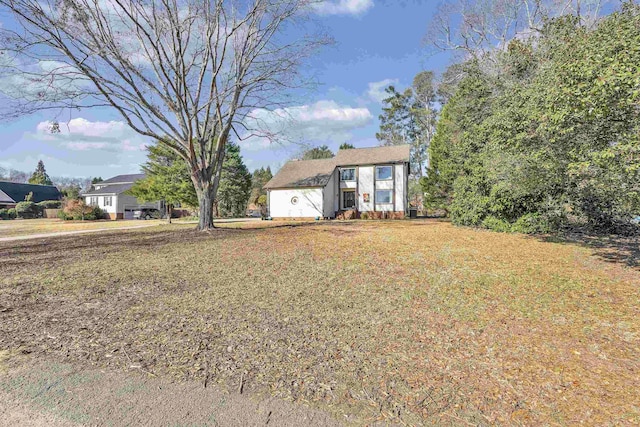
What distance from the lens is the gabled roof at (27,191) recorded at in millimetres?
44312

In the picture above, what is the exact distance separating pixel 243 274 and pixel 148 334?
10.0 feet

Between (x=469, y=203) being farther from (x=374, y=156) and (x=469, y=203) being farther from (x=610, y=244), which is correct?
(x=374, y=156)

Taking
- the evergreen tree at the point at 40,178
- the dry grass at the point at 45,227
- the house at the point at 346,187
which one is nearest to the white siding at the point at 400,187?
the house at the point at 346,187

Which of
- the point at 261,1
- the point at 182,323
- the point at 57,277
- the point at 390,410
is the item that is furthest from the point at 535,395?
the point at 261,1

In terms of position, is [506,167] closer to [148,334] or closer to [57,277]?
[148,334]

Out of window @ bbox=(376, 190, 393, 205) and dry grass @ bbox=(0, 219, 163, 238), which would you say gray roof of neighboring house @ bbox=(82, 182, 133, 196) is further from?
window @ bbox=(376, 190, 393, 205)

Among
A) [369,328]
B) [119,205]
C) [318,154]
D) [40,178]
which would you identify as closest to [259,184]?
[318,154]

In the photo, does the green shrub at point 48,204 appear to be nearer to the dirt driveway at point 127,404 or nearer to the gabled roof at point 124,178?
the gabled roof at point 124,178

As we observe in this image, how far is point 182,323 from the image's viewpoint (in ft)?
13.7

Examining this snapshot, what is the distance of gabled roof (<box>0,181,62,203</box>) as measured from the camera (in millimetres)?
44312

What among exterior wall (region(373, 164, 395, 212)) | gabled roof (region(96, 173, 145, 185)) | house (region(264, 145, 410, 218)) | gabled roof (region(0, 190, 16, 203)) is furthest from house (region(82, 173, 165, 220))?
exterior wall (region(373, 164, 395, 212))

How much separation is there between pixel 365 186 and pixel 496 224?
12.9 metres

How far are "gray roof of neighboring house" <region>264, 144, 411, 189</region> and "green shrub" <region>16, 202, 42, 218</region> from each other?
106 ft

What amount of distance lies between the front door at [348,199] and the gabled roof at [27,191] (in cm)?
4779
